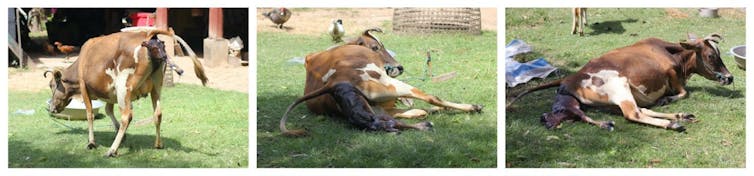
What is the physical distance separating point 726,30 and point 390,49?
2.81 meters

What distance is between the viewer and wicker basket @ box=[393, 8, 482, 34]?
8555 millimetres

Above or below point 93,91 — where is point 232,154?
below

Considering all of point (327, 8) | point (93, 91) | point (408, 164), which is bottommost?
point (408, 164)

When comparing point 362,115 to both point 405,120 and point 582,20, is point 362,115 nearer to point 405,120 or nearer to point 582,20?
point 405,120

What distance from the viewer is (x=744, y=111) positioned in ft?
25.7

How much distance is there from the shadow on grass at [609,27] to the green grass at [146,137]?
3052 millimetres

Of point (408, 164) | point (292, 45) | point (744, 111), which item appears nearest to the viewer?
point (408, 164)

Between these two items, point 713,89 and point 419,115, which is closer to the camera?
point 419,115

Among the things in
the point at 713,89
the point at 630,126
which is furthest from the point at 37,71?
the point at 713,89

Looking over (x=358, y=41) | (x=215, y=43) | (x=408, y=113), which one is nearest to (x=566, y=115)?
(x=408, y=113)

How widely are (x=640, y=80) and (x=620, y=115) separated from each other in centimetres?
34

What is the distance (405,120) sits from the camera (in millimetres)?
7691

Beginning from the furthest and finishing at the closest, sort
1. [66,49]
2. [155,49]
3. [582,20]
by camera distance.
Answer: 1. [66,49]
2. [582,20]
3. [155,49]

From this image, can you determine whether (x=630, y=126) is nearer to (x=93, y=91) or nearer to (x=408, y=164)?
(x=408, y=164)
